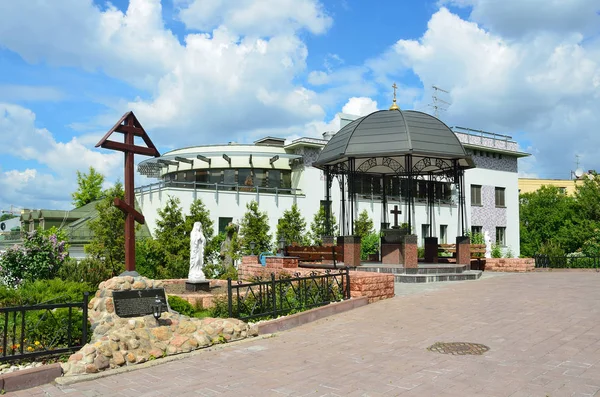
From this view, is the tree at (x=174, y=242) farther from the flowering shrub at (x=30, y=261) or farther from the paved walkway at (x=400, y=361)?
the paved walkway at (x=400, y=361)

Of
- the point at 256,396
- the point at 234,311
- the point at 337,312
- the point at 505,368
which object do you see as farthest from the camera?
the point at 337,312

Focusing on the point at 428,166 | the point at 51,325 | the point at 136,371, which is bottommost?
the point at 136,371

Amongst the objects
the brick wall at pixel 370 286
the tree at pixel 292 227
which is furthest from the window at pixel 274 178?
the brick wall at pixel 370 286

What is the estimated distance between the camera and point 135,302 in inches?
368

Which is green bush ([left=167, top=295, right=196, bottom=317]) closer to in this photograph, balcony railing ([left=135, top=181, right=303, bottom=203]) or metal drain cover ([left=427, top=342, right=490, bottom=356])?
metal drain cover ([left=427, top=342, right=490, bottom=356])

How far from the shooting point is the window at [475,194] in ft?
130

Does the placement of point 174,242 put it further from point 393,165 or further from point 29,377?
point 29,377

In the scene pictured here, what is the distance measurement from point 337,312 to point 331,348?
331 cm

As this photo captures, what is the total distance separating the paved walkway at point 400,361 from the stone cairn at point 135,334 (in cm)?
33

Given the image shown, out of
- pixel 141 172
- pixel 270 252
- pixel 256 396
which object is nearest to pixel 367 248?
pixel 270 252

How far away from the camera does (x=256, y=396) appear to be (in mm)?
6098

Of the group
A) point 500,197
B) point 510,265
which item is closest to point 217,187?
point 510,265

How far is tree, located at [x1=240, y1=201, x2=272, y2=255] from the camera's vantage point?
86.8 ft

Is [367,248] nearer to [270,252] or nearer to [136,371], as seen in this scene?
[270,252]
